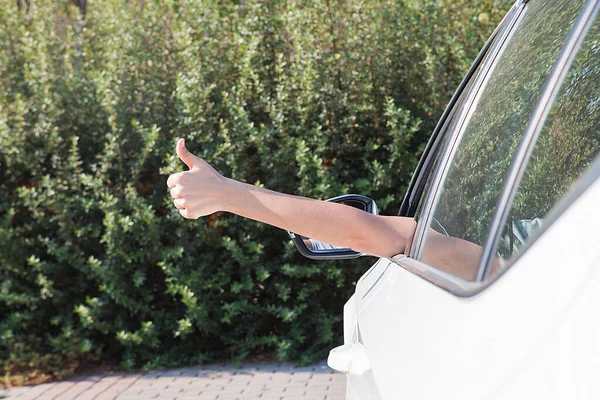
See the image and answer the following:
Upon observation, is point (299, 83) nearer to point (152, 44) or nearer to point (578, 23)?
point (152, 44)

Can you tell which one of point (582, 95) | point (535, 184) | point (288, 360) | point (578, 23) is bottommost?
point (288, 360)

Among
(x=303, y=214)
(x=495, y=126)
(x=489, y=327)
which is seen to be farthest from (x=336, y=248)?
(x=489, y=327)

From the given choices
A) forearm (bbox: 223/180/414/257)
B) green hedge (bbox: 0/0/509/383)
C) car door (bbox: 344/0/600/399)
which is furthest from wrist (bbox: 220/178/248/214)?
green hedge (bbox: 0/0/509/383)

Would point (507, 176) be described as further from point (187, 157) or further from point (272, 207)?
point (187, 157)

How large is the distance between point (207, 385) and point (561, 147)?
4.87 m

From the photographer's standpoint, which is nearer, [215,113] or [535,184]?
[535,184]

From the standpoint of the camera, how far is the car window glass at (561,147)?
47.8 inches

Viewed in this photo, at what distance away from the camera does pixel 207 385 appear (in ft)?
19.0

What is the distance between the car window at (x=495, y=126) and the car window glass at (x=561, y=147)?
81mm

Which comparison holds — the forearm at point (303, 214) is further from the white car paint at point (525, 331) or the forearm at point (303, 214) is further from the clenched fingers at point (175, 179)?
the white car paint at point (525, 331)

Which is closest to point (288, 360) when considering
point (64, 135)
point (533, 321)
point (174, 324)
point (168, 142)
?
point (174, 324)

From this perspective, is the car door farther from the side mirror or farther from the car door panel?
the side mirror

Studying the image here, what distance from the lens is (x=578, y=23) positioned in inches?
48.1

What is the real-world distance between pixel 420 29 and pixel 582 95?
5169mm
